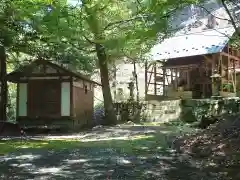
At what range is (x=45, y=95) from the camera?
71.3 feet

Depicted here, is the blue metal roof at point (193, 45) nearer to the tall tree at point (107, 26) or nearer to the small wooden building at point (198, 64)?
the small wooden building at point (198, 64)

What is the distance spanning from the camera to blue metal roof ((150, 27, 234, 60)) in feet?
80.1

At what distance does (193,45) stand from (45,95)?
35.8 feet

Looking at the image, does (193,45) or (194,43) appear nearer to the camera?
(193,45)

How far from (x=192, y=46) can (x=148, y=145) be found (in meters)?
15.0

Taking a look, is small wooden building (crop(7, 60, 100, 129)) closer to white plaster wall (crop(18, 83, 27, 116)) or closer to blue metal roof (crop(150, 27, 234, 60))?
white plaster wall (crop(18, 83, 27, 116))

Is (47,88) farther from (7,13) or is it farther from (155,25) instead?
(155,25)

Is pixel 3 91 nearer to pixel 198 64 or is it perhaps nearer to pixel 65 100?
pixel 65 100

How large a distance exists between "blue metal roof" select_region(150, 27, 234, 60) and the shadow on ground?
13679 millimetres

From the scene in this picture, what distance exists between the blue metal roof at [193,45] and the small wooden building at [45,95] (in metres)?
8.01

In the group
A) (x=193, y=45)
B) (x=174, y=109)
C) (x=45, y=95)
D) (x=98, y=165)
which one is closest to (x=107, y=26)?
(x=45, y=95)

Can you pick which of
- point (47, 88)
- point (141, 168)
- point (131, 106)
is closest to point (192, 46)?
point (131, 106)

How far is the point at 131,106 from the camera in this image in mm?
25938

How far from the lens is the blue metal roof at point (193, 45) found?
2442 cm
